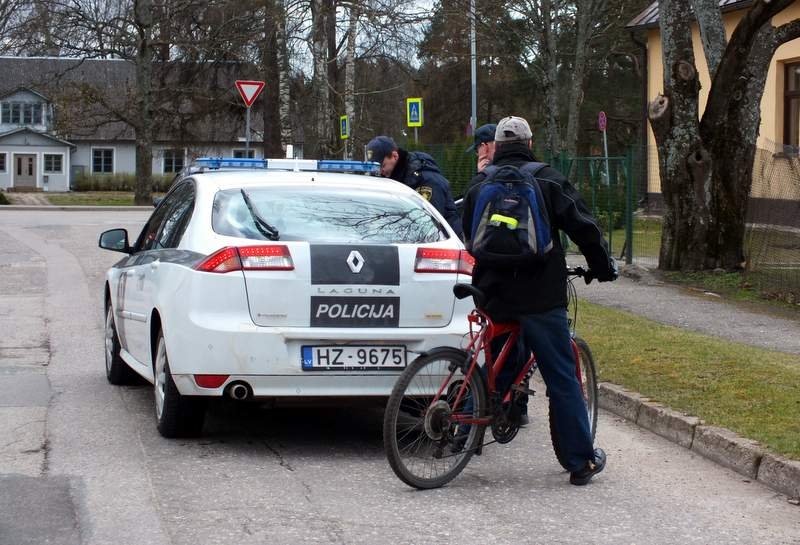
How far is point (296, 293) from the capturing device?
6.74m

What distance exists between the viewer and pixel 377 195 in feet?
24.3

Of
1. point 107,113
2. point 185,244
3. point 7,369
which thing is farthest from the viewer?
point 107,113

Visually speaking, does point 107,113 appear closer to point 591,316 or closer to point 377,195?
point 591,316

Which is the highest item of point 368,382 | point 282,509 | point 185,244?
point 185,244

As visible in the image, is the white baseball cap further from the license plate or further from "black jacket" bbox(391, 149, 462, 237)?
"black jacket" bbox(391, 149, 462, 237)

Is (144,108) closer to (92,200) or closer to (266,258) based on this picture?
(92,200)

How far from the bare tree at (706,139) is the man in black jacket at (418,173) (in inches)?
310

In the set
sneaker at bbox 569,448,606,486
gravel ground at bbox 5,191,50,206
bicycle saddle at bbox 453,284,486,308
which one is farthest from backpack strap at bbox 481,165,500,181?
gravel ground at bbox 5,191,50,206

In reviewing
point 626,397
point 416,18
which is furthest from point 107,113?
point 626,397

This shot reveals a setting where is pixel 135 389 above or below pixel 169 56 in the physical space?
below

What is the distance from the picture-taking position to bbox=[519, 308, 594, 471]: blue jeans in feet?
20.2

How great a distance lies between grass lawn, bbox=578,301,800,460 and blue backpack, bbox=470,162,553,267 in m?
1.79

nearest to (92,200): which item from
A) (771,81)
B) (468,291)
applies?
(771,81)

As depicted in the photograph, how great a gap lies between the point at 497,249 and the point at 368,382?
1.23 m
